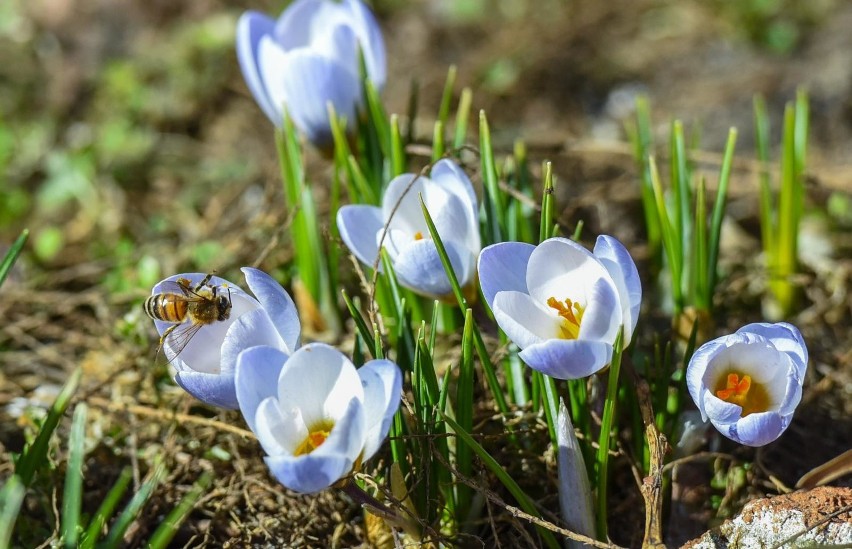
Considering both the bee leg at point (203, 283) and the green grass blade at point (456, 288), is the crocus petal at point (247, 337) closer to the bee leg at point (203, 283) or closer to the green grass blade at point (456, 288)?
the bee leg at point (203, 283)

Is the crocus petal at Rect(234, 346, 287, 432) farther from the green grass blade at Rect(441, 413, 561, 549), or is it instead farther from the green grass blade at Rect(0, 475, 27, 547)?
the green grass blade at Rect(0, 475, 27, 547)

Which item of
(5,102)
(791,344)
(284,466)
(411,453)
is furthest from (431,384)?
(5,102)

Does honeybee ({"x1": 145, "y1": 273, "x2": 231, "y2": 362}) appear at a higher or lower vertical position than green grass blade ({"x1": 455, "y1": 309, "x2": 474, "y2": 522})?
higher

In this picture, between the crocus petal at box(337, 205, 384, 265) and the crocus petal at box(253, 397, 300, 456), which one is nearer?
the crocus petal at box(253, 397, 300, 456)

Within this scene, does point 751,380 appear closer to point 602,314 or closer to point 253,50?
point 602,314

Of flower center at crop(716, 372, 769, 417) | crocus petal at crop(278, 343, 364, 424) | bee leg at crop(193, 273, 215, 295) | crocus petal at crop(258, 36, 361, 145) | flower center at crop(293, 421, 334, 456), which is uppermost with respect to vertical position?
crocus petal at crop(258, 36, 361, 145)

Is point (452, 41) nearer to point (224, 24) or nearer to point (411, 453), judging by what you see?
point (224, 24)

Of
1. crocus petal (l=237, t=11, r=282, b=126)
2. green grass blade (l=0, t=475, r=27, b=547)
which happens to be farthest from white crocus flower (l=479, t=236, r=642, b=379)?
crocus petal (l=237, t=11, r=282, b=126)

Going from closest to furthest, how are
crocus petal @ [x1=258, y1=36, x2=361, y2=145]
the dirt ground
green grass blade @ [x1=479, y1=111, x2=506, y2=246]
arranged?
green grass blade @ [x1=479, y1=111, x2=506, y2=246]
the dirt ground
crocus petal @ [x1=258, y1=36, x2=361, y2=145]
